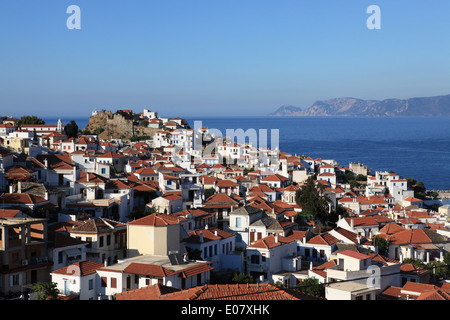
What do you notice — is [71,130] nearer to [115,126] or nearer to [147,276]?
[115,126]

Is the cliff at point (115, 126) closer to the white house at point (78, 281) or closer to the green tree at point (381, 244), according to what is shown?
the green tree at point (381, 244)

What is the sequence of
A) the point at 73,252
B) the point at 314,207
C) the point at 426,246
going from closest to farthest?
the point at 73,252
the point at 426,246
the point at 314,207

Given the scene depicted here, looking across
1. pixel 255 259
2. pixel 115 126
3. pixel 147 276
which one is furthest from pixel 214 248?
pixel 115 126

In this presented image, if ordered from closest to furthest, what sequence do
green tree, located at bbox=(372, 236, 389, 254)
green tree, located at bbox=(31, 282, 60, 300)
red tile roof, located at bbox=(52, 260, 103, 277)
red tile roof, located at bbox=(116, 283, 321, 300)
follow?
red tile roof, located at bbox=(116, 283, 321, 300) < green tree, located at bbox=(31, 282, 60, 300) < red tile roof, located at bbox=(52, 260, 103, 277) < green tree, located at bbox=(372, 236, 389, 254)

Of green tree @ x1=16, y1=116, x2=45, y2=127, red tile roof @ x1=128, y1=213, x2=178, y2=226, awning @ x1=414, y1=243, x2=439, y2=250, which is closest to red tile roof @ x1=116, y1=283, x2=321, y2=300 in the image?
red tile roof @ x1=128, y1=213, x2=178, y2=226

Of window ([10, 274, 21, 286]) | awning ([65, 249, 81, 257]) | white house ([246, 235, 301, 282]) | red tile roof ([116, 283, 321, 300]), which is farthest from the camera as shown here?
white house ([246, 235, 301, 282])

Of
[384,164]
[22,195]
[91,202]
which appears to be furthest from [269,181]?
[384,164]

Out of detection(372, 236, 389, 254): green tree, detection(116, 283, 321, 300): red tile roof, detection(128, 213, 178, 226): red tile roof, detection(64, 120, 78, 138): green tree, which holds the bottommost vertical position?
detection(372, 236, 389, 254): green tree

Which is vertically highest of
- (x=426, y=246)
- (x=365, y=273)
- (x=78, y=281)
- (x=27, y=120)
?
(x=27, y=120)

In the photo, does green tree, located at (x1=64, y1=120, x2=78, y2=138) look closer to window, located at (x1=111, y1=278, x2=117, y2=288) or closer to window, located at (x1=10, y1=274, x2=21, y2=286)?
window, located at (x1=10, y1=274, x2=21, y2=286)

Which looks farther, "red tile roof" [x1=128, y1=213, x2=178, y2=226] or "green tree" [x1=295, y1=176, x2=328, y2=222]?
"green tree" [x1=295, y1=176, x2=328, y2=222]

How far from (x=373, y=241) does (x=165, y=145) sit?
35359 millimetres

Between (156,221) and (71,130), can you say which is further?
(71,130)

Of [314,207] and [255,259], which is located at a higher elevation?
[314,207]
